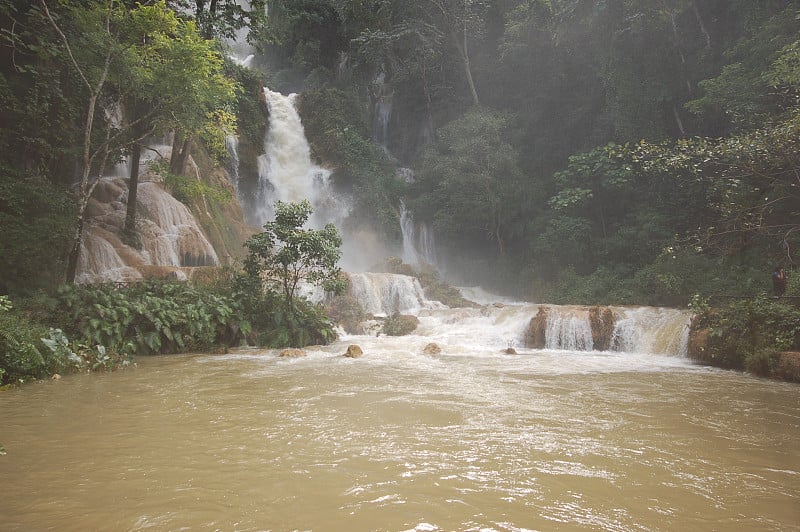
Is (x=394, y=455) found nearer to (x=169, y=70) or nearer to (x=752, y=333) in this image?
(x=752, y=333)

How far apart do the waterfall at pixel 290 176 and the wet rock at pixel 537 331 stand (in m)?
14.5

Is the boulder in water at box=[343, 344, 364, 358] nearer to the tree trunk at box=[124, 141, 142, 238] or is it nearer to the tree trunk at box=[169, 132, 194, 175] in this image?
the tree trunk at box=[124, 141, 142, 238]

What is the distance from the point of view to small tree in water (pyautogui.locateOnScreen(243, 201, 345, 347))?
38.6ft

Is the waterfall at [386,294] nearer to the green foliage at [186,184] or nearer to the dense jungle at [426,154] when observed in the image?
the dense jungle at [426,154]

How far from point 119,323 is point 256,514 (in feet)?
25.8

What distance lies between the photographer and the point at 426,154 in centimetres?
2477

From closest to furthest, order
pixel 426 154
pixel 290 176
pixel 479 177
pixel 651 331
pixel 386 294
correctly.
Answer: pixel 651 331
pixel 386 294
pixel 479 177
pixel 426 154
pixel 290 176

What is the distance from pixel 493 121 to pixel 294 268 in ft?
46.3

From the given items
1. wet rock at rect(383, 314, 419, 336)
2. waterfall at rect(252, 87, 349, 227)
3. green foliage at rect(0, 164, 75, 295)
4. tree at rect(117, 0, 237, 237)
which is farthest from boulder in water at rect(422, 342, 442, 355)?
waterfall at rect(252, 87, 349, 227)

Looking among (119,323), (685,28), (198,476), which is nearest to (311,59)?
(685,28)

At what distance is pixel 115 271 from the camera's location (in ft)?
42.0

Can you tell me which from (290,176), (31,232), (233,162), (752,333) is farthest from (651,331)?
(233,162)

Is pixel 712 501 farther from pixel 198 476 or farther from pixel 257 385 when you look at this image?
pixel 257 385

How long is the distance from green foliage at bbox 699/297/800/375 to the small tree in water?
28.1ft
